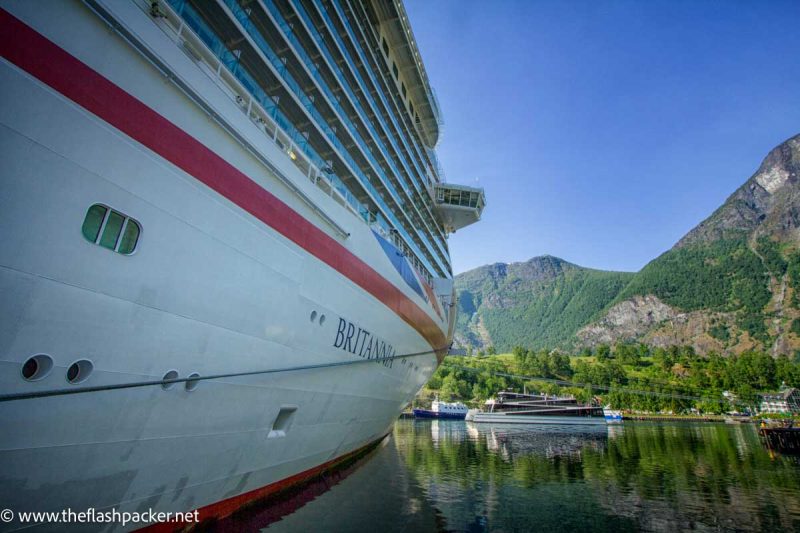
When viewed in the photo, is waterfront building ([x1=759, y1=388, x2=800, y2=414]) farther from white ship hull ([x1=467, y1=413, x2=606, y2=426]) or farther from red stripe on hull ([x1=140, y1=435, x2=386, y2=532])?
red stripe on hull ([x1=140, y1=435, x2=386, y2=532])

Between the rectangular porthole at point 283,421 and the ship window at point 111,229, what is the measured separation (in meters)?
3.51

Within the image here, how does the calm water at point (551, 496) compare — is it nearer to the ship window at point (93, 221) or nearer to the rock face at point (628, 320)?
the ship window at point (93, 221)

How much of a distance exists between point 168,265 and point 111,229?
2.07 ft

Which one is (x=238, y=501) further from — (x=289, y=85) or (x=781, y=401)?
(x=781, y=401)

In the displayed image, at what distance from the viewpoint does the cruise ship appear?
307 centimetres

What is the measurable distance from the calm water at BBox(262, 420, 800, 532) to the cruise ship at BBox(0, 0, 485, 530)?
6.17ft

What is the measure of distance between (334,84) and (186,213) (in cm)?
690

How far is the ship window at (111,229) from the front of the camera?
11.1 feet

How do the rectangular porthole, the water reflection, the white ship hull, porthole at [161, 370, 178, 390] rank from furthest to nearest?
the white ship hull
the water reflection
the rectangular porthole
porthole at [161, 370, 178, 390]

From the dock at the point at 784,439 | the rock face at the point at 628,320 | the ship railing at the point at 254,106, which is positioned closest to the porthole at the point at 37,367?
the ship railing at the point at 254,106

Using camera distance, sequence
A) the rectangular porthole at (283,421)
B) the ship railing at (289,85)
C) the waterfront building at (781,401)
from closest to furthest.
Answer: the rectangular porthole at (283,421) < the ship railing at (289,85) < the waterfront building at (781,401)

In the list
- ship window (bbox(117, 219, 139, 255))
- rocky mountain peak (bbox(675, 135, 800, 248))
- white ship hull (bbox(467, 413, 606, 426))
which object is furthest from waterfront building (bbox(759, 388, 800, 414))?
rocky mountain peak (bbox(675, 135, 800, 248))

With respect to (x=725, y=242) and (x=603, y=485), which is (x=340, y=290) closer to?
(x=603, y=485)

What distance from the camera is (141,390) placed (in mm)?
3832
